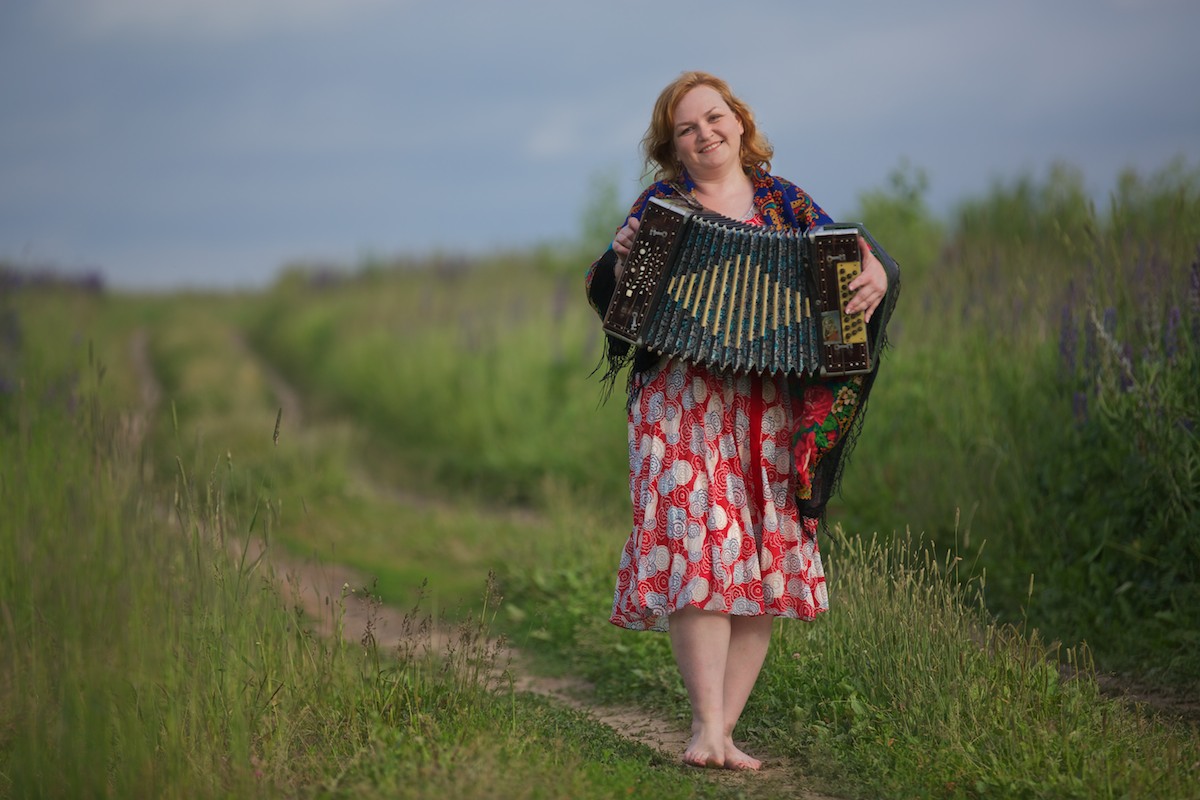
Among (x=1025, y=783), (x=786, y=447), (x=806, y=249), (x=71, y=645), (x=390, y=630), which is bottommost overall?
(x=390, y=630)

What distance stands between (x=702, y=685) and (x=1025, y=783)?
3.61ft

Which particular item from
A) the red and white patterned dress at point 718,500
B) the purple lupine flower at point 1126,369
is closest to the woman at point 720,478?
the red and white patterned dress at point 718,500

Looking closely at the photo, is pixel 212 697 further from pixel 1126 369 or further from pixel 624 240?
pixel 1126 369

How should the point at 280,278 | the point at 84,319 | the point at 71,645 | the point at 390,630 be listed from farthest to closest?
the point at 280,278
the point at 84,319
the point at 390,630
the point at 71,645

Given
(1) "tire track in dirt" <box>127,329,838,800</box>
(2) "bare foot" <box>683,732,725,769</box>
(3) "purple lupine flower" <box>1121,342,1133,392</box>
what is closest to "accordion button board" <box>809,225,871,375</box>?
(2) "bare foot" <box>683,732,725,769</box>

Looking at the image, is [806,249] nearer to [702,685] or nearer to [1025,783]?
[702,685]

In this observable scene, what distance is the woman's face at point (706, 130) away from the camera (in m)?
4.52

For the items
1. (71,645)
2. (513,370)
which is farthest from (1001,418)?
(513,370)

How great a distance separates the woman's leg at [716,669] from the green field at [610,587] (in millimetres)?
106

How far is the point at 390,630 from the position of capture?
7.29 metres

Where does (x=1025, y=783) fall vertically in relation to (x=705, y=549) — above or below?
below

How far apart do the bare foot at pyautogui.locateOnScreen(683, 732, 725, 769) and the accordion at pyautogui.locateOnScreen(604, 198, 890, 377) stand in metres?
1.33

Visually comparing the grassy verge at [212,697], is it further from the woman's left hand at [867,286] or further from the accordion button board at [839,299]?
the woman's left hand at [867,286]

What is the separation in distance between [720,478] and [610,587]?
2.95 meters
